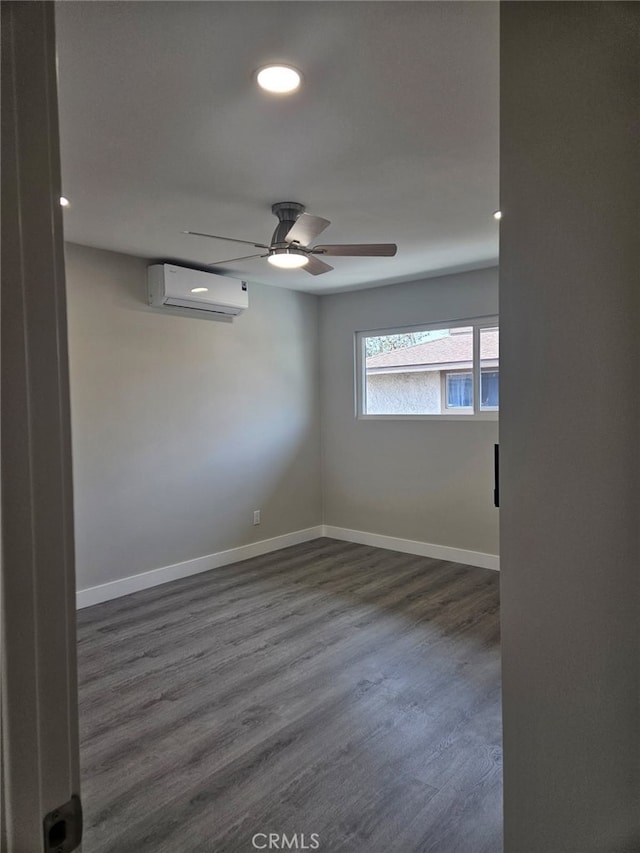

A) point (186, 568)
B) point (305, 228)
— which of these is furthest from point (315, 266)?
point (186, 568)

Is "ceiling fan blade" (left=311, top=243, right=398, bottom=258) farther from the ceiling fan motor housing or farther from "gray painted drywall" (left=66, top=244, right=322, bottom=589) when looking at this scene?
"gray painted drywall" (left=66, top=244, right=322, bottom=589)

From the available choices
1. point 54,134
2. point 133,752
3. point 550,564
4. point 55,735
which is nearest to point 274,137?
point 54,134

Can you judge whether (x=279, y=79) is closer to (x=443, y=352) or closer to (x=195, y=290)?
(x=195, y=290)

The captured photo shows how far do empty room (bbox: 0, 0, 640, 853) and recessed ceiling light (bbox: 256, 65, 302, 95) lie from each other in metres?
0.01

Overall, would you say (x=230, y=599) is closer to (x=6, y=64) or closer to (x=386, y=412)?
(x=386, y=412)

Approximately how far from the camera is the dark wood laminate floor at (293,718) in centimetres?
185

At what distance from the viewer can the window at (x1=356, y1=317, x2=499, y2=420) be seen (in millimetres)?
4641

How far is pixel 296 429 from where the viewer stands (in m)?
5.50

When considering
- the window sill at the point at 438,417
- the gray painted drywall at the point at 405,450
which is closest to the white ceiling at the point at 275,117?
the gray painted drywall at the point at 405,450

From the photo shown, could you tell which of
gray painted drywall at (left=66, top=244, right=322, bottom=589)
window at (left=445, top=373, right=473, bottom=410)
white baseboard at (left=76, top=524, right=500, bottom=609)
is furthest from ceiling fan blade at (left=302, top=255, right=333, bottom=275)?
white baseboard at (left=76, top=524, right=500, bottom=609)

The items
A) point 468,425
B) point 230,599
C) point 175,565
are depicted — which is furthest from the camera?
point 468,425

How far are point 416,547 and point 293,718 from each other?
9.26 feet

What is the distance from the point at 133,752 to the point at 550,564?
6.64ft

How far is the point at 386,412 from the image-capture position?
17.5 feet
